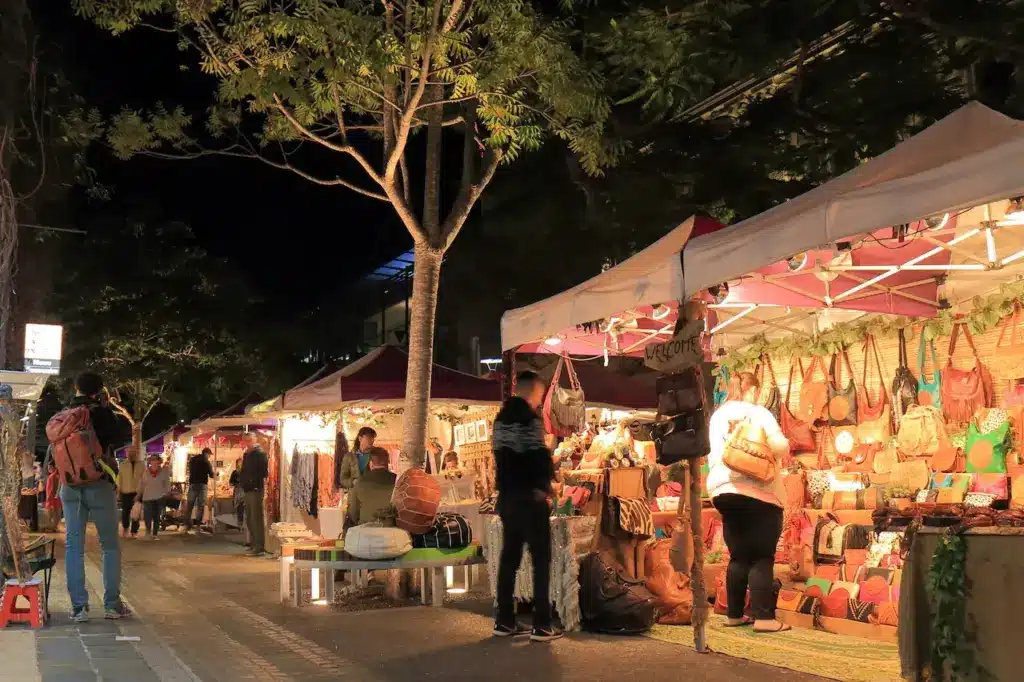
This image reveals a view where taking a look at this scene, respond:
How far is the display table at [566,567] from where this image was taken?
8578 mm

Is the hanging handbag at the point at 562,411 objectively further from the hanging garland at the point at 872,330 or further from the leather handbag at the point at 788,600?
the leather handbag at the point at 788,600

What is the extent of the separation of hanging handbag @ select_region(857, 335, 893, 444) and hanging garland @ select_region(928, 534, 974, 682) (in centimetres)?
420

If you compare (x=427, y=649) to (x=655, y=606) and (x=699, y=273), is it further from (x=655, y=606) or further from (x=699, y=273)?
(x=699, y=273)

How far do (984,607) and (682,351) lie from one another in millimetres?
2739

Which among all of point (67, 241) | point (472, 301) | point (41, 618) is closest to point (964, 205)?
point (41, 618)

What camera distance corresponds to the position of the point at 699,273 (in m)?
7.34

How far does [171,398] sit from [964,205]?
40924 millimetres

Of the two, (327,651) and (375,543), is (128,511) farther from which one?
(327,651)

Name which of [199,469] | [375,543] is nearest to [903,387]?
[375,543]

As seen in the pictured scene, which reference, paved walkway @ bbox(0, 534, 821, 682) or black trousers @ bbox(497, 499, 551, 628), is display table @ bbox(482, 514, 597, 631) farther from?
paved walkway @ bbox(0, 534, 821, 682)

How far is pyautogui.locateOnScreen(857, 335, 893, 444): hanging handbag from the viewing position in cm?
957

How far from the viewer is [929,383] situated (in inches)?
362

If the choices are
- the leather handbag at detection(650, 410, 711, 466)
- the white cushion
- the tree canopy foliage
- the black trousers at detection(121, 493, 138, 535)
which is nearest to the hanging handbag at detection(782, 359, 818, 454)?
the leather handbag at detection(650, 410, 711, 466)

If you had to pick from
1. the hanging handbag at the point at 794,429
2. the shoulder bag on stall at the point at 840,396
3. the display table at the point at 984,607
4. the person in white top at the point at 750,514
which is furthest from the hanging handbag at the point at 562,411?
the display table at the point at 984,607
